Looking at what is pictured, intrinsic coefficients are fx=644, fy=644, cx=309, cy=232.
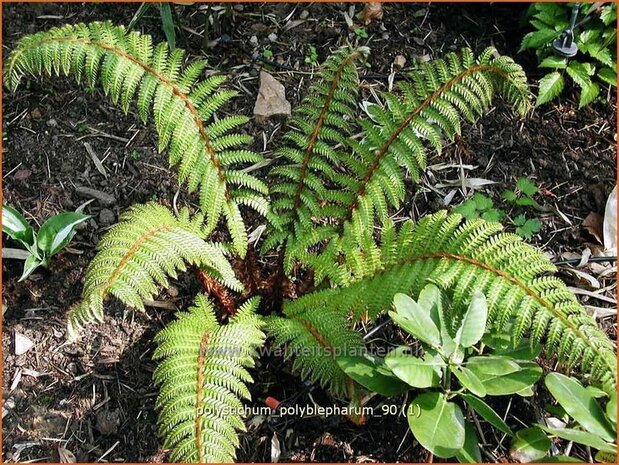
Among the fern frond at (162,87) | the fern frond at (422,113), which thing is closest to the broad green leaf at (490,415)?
the fern frond at (422,113)

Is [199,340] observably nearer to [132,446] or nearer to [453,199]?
[132,446]

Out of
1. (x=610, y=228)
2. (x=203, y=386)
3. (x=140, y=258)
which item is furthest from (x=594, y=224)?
(x=140, y=258)

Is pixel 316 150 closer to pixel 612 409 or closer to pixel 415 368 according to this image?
pixel 415 368

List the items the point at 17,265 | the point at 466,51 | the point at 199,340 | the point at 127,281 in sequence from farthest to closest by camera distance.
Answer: the point at 17,265 < the point at 466,51 < the point at 199,340 < the point at 127,281

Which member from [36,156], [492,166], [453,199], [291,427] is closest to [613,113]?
[492,166]

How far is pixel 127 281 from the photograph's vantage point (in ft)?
7.55

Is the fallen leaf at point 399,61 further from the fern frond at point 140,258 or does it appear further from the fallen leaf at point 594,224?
the fern frond at point 140,258

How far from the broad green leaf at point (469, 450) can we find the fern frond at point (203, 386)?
0.90m

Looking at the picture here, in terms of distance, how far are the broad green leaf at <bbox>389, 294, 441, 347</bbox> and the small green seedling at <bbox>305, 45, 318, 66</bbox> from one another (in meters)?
1.97

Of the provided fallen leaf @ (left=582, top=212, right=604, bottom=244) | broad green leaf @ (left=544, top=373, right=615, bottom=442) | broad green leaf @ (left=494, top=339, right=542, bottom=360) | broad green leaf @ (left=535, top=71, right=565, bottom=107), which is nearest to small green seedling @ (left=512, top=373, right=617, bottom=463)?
broad green leaf @ (left=544, top=373, right=615, bottom=442)

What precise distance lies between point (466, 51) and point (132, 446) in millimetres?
2271

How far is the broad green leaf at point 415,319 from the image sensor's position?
2348 millimetres

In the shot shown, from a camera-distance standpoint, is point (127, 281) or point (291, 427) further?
point (291, 427)

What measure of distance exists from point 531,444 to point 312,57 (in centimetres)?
244
